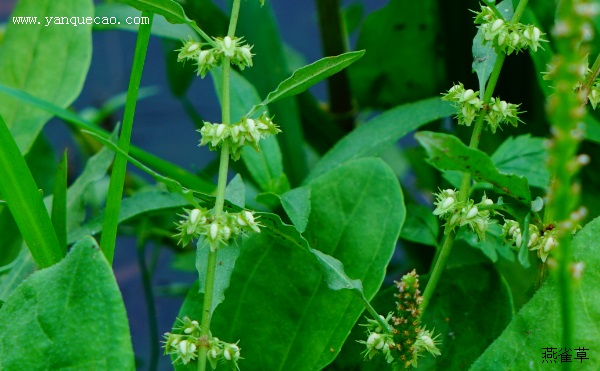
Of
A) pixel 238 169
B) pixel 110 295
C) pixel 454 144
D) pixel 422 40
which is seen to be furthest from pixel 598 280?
pixel 422 40

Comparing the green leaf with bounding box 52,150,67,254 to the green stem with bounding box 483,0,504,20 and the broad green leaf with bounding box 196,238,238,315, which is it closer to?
the broad green leaf with bounding box 196,238,238,315

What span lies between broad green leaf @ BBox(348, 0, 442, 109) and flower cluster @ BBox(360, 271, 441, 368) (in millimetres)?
543

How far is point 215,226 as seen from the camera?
15.9 inches

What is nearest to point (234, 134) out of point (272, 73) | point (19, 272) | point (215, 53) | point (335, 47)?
point (215, 53)

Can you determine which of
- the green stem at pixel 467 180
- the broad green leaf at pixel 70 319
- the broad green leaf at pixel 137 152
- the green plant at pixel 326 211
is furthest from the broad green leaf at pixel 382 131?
the broad green leaf at pixel 70 319

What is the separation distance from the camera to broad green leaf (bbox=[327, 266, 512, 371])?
53cm

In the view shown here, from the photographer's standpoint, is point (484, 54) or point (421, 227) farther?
point (421, 227)

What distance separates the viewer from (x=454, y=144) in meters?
0.37

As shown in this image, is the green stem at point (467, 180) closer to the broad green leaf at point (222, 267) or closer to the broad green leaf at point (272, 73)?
the broad green leaf at point (222, 267)

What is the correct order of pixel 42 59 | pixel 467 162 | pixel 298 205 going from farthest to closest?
pixel 42 59, pixel 298 205, pixel 467 162

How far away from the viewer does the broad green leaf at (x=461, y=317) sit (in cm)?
53

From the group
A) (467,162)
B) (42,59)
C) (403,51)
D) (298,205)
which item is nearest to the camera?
(467,162)

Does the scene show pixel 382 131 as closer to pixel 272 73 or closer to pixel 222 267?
pixel 272 73

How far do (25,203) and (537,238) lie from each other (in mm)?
303
